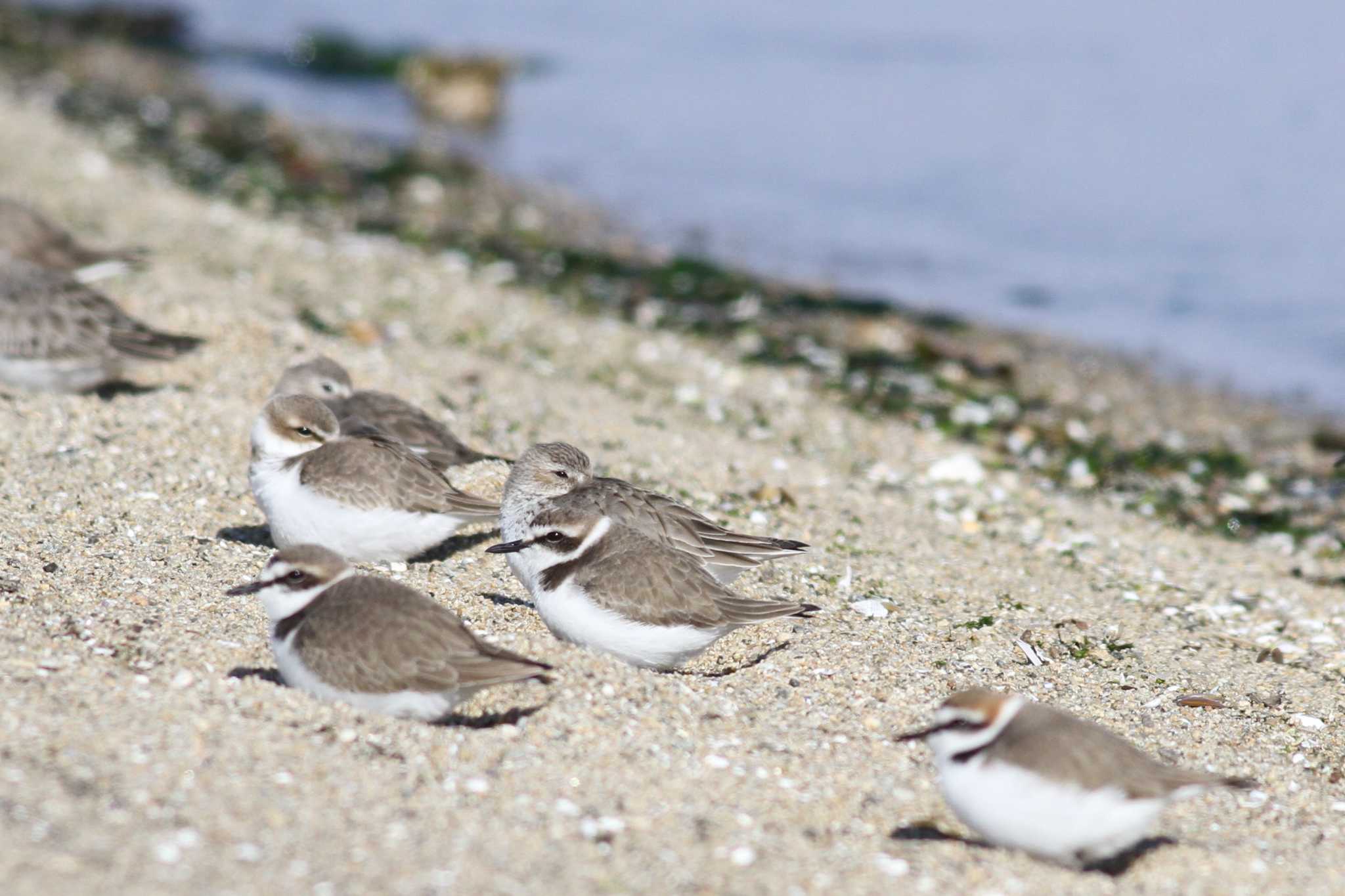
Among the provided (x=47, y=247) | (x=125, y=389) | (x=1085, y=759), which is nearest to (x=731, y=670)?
(x=1085, y=759)

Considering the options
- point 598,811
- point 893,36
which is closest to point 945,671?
point 598,811

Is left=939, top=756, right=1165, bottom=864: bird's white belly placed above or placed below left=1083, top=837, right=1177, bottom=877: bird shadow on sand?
above

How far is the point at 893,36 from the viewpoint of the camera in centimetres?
2791

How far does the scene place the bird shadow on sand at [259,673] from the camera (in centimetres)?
591

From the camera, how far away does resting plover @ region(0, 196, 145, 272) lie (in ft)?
37.1

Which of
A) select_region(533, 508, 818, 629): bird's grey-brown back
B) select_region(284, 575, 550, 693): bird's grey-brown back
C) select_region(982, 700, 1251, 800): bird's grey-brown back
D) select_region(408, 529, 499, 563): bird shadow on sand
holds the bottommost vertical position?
select_region(408, 529, 499, 563): bird shadow on sand

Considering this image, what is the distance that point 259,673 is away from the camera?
6.00 metres

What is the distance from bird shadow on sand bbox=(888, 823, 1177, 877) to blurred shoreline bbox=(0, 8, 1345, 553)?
5.46 m

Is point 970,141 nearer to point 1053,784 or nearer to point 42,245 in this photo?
point 42,245

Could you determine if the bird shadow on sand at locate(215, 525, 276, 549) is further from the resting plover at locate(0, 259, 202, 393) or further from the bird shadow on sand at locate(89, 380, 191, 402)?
the resting plover at locate(0, 259, 202, 393)

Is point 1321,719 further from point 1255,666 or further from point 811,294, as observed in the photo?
point 811,294

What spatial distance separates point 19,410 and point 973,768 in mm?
6619

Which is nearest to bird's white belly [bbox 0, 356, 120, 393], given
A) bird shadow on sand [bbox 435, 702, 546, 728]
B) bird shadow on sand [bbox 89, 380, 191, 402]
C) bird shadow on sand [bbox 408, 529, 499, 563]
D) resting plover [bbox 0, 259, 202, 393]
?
resting plover [bbox 0, 259, 202, 393]

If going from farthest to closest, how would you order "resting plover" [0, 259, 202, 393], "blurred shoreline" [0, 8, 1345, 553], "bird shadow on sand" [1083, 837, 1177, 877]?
1. "blurred shoreline" [0, 8, 1345, 553]
2. "resting plover" [0, 259, 202, 393]
3. "bird shadow on sand" [1083, 837, 1177, 877]
